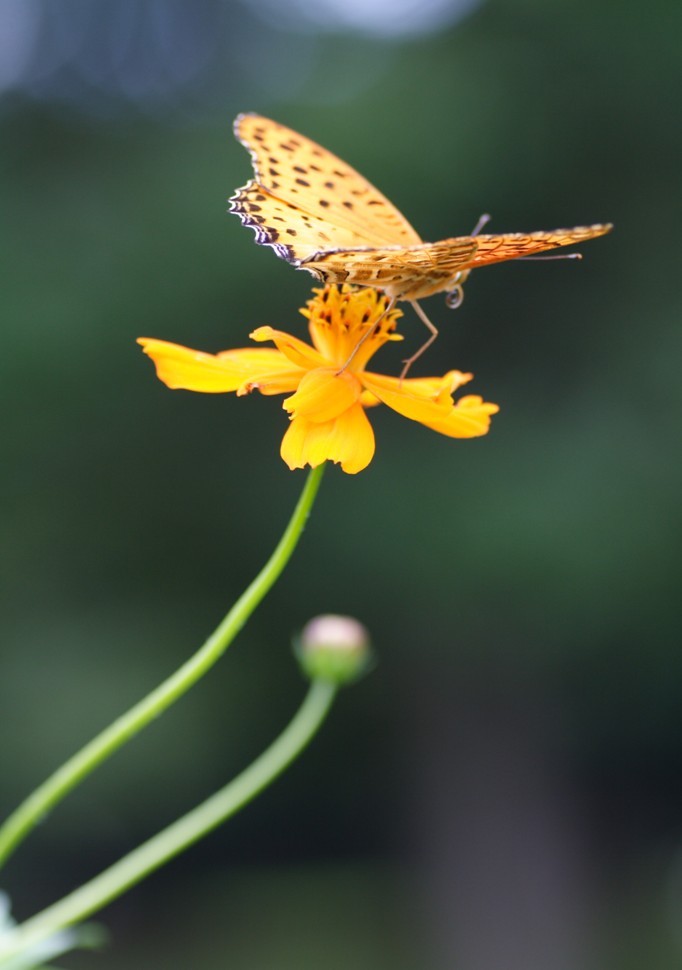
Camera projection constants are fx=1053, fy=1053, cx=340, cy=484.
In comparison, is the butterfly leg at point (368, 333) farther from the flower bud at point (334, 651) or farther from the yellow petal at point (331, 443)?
the flower bud at point (334, 651)

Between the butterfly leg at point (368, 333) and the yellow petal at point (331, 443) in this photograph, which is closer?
the yellow petal at point (331, 443)

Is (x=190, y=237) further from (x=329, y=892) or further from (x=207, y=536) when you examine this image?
(x=329, y=892)

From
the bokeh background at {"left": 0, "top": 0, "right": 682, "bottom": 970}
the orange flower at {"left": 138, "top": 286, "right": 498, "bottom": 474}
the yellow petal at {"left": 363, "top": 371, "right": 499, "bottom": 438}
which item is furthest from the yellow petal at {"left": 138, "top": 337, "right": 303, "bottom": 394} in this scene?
the bokeh background at {"left": 0, "top": 0, "right": 682, "bottom": 970}

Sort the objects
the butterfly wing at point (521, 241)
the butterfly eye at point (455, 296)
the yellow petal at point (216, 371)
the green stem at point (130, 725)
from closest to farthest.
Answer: the green stem at point (130, 725), the butterfly wing at point (521, 241), the yellow petal at point (216, 371), the butterfly eye at point (455, 296)

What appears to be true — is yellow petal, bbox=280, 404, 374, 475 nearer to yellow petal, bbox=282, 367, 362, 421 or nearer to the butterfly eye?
yellow petal, bbox=282, 367, 362, 421

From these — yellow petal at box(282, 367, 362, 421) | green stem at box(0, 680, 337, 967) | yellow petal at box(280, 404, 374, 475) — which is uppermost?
yellow petal at box(282, 367, 362, 421)

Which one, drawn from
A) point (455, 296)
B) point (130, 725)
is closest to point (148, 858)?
point (130, 725)

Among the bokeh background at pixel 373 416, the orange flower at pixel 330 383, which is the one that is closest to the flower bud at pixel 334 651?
the orange flower at pixel 330 383
